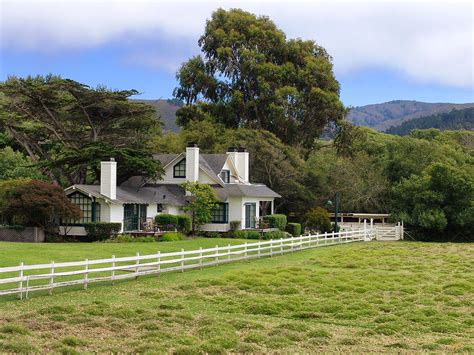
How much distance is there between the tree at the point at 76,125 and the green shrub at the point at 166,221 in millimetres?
3400

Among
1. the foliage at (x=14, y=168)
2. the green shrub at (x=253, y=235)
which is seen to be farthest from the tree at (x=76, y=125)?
the green shrub at (x=253, y=235)

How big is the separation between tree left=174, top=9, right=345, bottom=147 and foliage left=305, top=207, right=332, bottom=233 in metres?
13.7

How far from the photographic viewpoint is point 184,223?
4559 cm

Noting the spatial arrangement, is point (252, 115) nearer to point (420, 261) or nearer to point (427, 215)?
point (427, 215)

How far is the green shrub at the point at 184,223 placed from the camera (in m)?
45.4

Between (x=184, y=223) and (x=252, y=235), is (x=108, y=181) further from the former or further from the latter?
(x=252, y=235)

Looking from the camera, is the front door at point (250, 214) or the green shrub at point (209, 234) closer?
the green shrub at point (209, 234)

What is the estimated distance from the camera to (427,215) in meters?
52.7

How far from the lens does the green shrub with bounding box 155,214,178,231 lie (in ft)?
145

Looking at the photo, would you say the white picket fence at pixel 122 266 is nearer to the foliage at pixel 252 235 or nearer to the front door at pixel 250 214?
the foliage at pixel 252 235

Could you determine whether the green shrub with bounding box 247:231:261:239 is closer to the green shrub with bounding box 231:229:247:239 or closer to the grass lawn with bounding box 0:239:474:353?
the green shrub with bounding box 231:229:247:239

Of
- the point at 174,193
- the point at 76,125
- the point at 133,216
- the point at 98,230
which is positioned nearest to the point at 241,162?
the point at 174,193

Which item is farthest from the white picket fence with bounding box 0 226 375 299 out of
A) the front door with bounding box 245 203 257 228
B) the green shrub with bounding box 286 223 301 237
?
the front door with bounding box 245 203 257 228

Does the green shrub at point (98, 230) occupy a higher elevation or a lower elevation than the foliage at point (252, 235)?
higher
